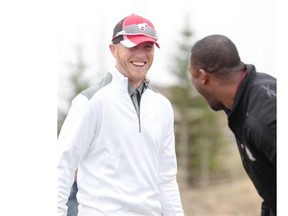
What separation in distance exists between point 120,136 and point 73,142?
17 centimetres

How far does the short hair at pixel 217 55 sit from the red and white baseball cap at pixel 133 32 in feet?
1.34

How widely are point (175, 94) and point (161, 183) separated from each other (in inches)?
585

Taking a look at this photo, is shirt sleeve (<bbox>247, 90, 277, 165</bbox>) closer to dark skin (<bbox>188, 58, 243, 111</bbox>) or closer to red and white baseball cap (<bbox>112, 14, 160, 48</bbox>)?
A: dark skin (<bbox>188, 58, 243, 111</bbox>)

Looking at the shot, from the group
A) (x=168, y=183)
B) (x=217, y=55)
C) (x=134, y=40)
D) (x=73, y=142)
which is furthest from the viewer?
(x=168, y=183)

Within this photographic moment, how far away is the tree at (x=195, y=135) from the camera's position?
711 inches

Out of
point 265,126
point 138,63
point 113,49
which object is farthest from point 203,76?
point 113,49

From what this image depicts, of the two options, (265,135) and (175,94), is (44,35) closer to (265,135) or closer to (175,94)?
(265,135)

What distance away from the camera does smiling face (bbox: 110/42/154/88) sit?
2.29m

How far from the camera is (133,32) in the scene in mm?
2287

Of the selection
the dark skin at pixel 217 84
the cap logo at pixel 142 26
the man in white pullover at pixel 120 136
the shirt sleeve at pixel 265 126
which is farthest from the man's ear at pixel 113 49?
the shirt sleeve at pixel 265 126

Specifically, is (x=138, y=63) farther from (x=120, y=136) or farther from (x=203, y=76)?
(x=203, y=76)

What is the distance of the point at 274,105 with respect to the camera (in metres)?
1.74

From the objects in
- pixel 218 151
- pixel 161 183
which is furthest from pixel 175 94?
pixel 161 183

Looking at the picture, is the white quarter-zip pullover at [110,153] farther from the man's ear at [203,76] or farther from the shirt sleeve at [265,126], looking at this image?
the shirt sleeve at [265,126]
